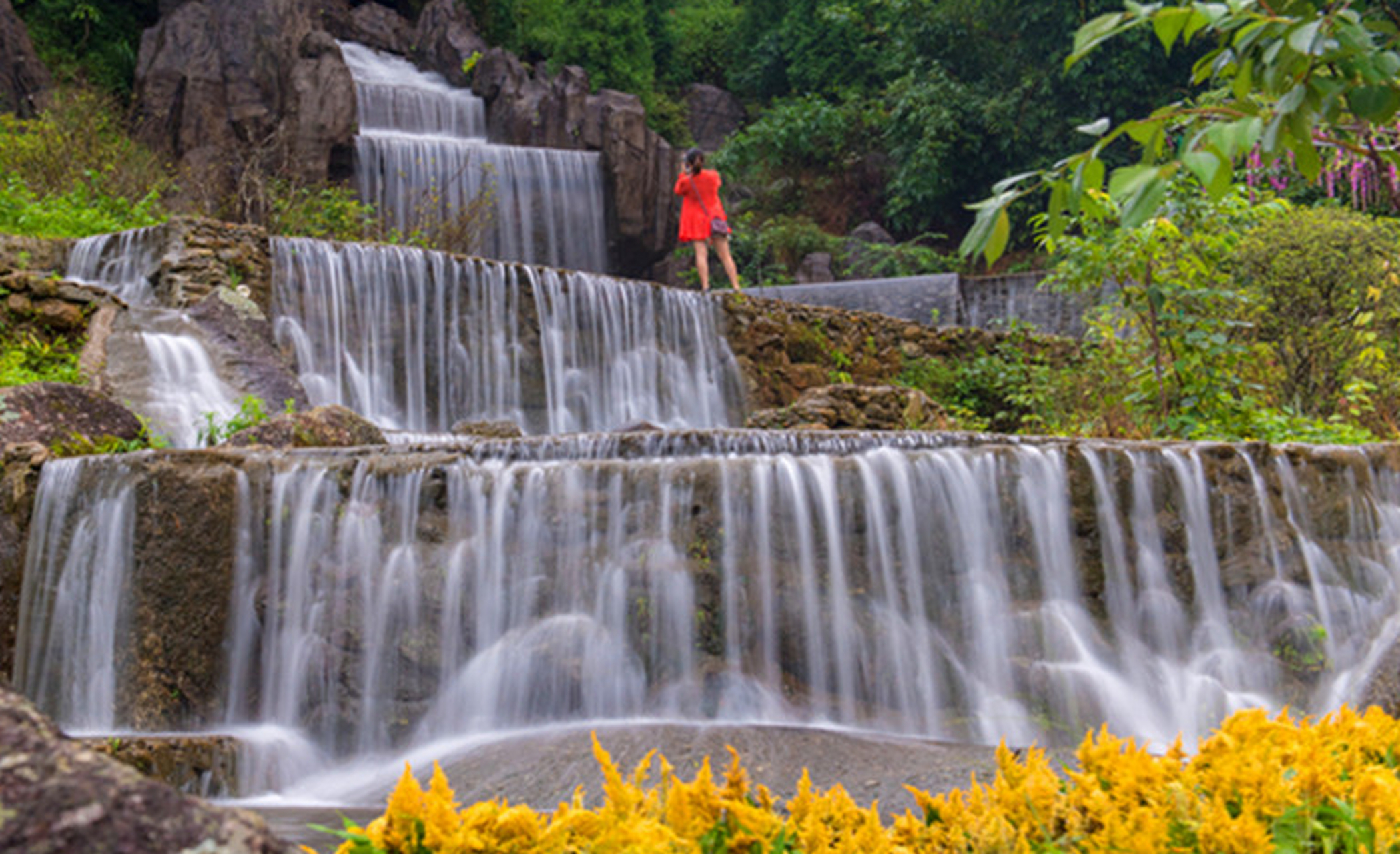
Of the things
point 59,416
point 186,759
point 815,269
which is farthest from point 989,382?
point 186,759

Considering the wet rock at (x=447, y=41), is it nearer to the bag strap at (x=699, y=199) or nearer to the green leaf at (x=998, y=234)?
the bag strap at (x=699, y=199)

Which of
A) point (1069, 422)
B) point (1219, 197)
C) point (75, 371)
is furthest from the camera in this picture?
point (1069, 422)

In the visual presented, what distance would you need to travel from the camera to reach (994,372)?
13219mm

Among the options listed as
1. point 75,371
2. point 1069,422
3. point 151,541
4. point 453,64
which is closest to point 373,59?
point 453,64

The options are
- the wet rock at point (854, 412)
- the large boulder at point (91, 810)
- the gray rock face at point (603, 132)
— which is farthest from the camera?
the gray rock face at point (603, 132)

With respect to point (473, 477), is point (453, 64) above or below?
above

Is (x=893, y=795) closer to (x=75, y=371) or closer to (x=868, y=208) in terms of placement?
(x=75, y=371)

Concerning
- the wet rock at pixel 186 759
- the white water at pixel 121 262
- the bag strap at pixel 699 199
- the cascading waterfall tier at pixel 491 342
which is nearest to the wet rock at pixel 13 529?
the wet rock at pixel 186 759

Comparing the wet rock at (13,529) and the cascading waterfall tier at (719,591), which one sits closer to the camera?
the cascading waterfall tier at (719,591)

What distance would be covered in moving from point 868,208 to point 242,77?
1459 cm

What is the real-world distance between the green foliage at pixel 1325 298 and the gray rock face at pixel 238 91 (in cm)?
1353

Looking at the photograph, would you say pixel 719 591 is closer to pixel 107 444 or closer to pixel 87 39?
pixel 107 444

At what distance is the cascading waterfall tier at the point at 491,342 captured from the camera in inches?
386

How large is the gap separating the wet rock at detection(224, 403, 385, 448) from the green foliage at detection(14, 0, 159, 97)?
Answer: 14367 millimetres
